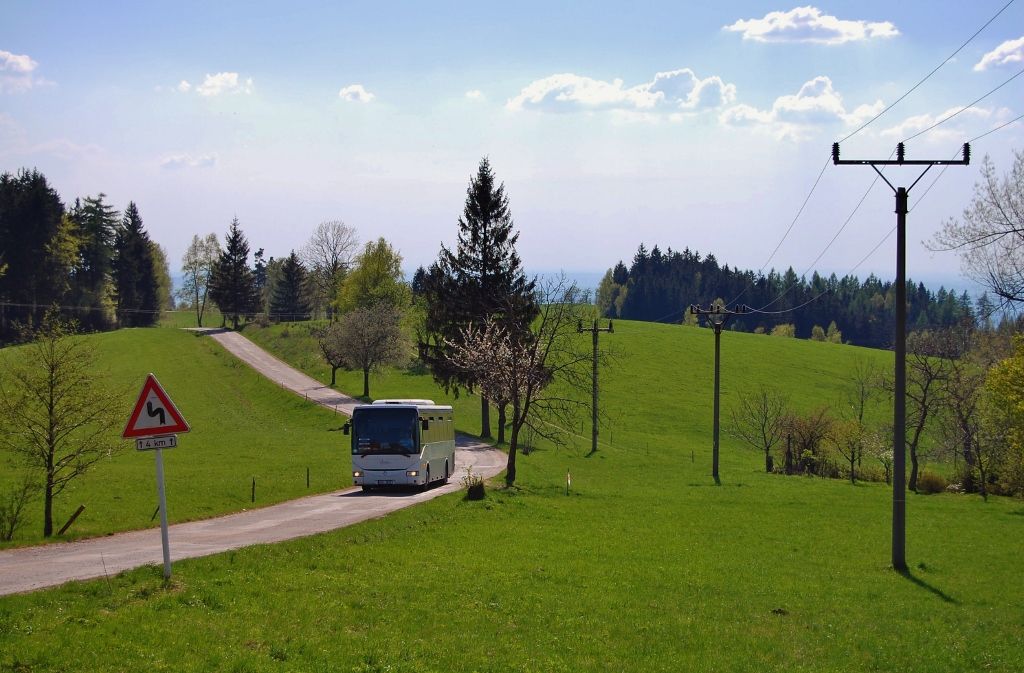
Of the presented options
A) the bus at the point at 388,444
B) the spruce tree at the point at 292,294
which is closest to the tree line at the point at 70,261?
the spruce tree at the point at 292,294

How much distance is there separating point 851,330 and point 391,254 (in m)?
126

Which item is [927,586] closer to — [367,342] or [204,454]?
[204,454]

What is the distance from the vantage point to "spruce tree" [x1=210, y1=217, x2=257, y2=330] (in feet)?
409

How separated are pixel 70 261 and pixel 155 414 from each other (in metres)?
98.7

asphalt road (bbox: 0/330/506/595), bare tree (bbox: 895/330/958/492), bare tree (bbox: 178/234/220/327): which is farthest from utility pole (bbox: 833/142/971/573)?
bare tree (bbox: 178/234/220/327)

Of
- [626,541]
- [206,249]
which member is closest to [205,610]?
[626,541]

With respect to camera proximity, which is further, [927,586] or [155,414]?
[927,586]

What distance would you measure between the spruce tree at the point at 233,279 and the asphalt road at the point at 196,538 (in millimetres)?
91243

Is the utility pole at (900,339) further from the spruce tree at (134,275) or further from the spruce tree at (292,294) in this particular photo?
the spruce tree at (292,294)

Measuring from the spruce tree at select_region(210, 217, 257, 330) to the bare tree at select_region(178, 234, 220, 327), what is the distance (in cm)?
2214

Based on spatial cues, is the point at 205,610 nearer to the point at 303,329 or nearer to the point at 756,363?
the point at 756,363

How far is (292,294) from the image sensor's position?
139m

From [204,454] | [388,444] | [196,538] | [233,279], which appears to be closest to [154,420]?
[196,538]

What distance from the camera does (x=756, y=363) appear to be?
102938mm
